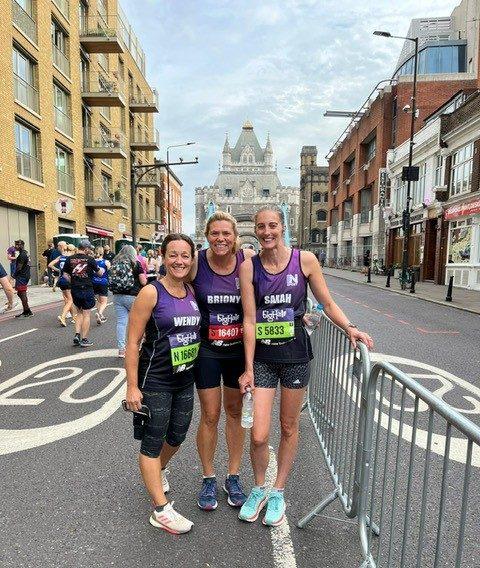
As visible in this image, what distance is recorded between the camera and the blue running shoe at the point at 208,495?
281cm

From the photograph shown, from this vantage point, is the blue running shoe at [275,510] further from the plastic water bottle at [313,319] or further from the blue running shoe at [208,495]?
the plastic water bottle at [313,319]

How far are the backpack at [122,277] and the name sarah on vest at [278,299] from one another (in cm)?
383

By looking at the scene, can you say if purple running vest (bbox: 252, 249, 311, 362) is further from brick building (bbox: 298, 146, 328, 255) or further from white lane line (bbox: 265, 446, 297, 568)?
brick building (bbox: 298, 146, 328, 255)

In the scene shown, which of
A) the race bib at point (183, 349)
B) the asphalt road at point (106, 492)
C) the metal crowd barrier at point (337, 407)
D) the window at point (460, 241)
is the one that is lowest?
the asphalt road at point (106, 492)

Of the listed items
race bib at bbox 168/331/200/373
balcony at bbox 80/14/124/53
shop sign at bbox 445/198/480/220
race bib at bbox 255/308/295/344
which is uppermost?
balcony at bbox 80/14/124/53

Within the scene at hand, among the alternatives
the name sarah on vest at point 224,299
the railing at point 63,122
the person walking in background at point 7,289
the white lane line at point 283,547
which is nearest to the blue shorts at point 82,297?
the person walking in background at point 7,289

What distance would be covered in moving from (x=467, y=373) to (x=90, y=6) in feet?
97.8

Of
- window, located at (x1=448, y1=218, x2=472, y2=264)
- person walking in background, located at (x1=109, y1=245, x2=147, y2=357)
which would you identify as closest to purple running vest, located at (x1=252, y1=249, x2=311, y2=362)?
person walking in background, located at (x1=109, y1=245, x2=147, y2=357)

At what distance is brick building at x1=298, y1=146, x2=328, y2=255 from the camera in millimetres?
81750

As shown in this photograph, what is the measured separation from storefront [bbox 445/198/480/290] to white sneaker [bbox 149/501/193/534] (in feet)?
63.9

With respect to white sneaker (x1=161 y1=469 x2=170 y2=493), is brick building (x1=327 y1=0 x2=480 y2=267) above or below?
above

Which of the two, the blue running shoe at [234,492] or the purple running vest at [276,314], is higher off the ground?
the purple running vest at [276,314]

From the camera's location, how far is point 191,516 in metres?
2.76

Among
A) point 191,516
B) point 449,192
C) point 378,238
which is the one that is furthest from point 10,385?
point 378,238
